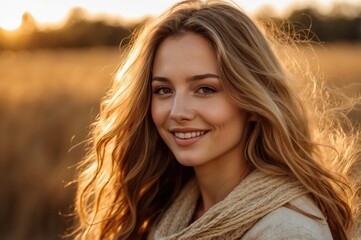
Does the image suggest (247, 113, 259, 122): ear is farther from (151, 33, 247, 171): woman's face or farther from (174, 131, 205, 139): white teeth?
(174, 131, 205, 139): white teeth

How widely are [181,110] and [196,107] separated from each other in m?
0.06

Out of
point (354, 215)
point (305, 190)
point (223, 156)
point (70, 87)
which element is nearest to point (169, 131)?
point (223, 156)

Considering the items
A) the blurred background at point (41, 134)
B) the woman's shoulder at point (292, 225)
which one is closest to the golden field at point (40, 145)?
the blurred background at point (41, 134)

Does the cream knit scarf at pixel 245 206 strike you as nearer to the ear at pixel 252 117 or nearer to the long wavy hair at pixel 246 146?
the long wavy hair at pixel 246 146

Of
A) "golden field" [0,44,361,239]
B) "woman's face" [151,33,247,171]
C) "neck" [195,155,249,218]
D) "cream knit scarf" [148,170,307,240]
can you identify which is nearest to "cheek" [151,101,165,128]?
"woman's face" [151,33,247,171]

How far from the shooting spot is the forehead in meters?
2.80

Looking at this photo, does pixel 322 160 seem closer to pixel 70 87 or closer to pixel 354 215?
pixel 354 215

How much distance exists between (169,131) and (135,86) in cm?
34

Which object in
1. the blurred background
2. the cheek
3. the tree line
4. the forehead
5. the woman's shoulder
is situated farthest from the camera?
the tree line

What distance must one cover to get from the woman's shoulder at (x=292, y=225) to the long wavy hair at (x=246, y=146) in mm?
112

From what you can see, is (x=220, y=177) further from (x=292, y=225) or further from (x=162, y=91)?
(x=292, y=225)

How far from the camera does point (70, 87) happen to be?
786cm

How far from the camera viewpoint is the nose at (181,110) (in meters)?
2.78

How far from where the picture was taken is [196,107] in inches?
110
